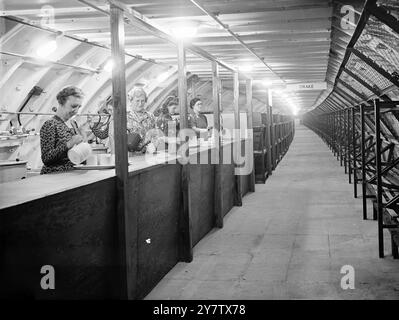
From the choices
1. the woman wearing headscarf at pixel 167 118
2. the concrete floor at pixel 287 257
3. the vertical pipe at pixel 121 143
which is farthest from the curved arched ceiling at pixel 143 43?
the concrete floor at pixel 287 257

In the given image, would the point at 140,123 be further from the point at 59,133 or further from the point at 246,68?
the point at 246,68

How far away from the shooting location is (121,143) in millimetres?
3771

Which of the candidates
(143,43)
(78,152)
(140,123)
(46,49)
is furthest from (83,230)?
(46,49)

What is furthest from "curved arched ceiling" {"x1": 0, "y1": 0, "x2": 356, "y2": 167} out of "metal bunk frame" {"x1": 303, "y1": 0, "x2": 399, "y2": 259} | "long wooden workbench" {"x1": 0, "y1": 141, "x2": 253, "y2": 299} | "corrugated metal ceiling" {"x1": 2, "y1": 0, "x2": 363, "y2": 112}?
"long wooden workbench" {"x1": 0, "y1": 141, "x2": 253, "y2": 299}

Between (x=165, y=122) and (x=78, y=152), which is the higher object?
(x=165, y=122)

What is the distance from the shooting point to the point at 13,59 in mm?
7293

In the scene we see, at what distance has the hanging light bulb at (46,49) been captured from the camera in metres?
7.27

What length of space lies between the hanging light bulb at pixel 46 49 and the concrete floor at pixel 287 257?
3841 mm

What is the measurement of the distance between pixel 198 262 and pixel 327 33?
141 inches

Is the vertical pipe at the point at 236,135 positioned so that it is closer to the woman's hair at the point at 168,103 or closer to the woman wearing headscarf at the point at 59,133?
the woman's hair at the point at 168,103

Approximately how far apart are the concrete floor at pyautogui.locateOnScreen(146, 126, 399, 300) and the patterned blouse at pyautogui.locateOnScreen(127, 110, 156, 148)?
1.64m

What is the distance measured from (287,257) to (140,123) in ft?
8.02

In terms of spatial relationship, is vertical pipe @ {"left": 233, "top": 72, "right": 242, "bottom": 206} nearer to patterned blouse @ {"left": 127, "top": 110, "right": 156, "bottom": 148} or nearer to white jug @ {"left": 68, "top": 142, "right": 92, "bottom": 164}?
patterned blouse @ {"left": 127, "top": 110, "right": 156, "bottom": 148}
